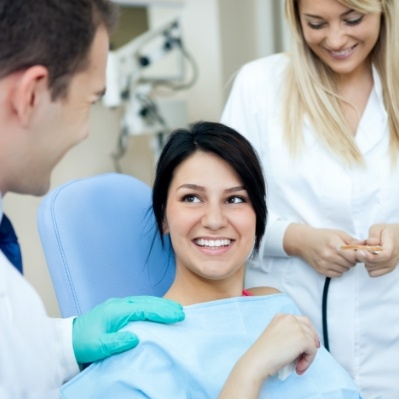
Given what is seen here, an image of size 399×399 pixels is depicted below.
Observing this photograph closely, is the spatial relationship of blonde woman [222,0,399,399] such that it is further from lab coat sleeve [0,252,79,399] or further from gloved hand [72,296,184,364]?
lab coat sleeve [0,252,79,399]

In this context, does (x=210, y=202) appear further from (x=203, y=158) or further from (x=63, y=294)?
(x=63, y=294)

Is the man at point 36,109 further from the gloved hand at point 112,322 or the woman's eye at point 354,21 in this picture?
the woman's eye at point 354,21

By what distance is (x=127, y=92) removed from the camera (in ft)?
11.3

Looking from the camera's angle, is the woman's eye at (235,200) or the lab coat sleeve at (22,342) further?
the woman's eye at (235,200)

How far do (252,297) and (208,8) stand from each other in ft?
8.22

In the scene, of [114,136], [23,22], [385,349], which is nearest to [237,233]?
[385,349]

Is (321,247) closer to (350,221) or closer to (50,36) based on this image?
(350,221)

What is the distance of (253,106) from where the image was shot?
73.5 inches

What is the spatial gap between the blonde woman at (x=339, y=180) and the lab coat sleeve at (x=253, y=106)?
12 millimetres

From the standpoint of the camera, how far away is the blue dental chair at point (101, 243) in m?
1.58

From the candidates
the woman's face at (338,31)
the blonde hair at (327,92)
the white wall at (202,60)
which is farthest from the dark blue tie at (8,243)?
the white wall at (202,60)

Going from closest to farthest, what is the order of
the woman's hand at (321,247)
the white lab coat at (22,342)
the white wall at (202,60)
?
the white lab coat at (22,342) → the woman's hand at (321,247) → the white wall at (202,60)

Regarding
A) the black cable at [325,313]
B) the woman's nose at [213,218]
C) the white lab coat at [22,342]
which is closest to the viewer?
the white lab coat at [22,342]

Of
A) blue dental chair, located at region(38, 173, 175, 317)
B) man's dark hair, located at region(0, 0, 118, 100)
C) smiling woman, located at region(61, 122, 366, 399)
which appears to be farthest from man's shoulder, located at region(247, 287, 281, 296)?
man's dark hair, located at region(0, 0, 118, 100)
